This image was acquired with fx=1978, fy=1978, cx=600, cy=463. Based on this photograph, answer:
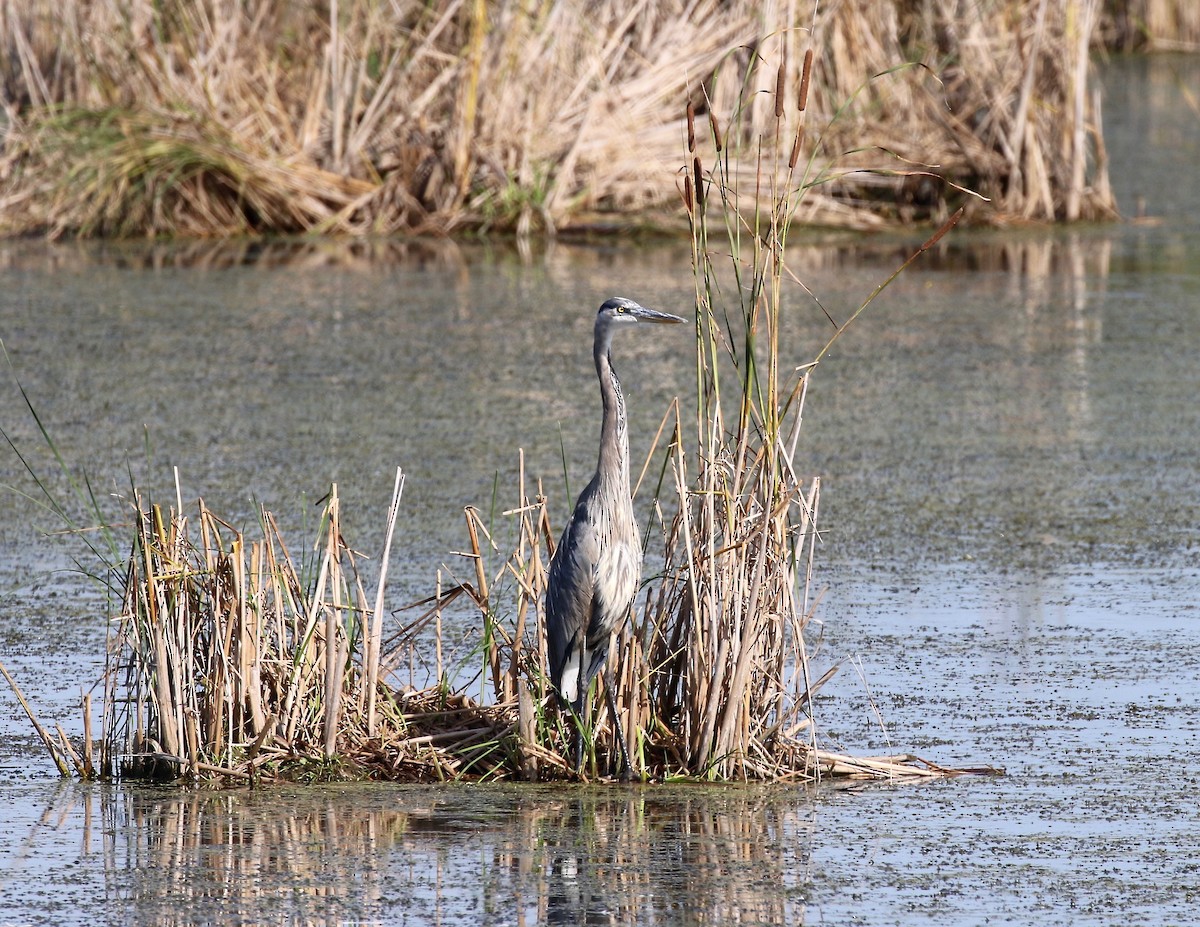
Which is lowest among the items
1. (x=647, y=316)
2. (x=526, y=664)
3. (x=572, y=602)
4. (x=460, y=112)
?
(x=526, y=664)

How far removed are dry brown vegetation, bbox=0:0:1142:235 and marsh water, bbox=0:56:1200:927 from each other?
441 millimetres

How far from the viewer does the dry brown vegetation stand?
10945 millimetres

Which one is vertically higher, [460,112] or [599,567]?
[460,112]

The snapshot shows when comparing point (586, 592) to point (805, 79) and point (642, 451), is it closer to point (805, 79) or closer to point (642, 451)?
point (805, 79)

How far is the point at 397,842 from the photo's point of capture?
11.1 ft

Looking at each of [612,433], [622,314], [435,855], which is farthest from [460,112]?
[435,855]

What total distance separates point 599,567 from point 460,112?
7.65 metres

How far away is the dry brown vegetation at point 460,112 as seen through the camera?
10.9 metres

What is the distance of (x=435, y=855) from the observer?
3309 mm

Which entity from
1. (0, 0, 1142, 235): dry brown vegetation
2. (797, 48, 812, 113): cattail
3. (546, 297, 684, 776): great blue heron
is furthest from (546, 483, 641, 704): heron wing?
(0, 0, 1142, 235): dry brown vegetation

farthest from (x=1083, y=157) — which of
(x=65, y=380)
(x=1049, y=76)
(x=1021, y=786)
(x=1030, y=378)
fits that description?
(x=1021, y=786)

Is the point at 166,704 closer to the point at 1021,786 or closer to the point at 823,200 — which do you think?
the point at 1021,786

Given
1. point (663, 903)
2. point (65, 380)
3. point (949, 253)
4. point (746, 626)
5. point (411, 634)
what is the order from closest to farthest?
1. point (663, 903)
2. point (746, 626)
3. point (411, 634)
4. point (65, 380)
5. point (949, 253)

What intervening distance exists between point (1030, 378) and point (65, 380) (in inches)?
149
